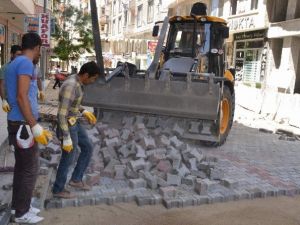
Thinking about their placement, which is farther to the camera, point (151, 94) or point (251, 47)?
point (251, 47)

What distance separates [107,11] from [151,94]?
55.5 metres

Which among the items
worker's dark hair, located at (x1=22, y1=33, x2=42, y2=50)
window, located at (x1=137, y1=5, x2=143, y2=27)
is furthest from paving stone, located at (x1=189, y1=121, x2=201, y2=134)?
window, located at (x1=137, y1=5, x2=143, y2=27)

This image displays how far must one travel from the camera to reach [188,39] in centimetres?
939

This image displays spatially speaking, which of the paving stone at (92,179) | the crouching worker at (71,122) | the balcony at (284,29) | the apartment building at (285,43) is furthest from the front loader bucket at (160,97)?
the apartment building at (285,43)

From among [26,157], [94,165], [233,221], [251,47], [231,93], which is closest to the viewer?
[26,157]

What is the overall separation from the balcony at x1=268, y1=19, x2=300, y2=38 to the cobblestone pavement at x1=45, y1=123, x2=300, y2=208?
9.72 metres

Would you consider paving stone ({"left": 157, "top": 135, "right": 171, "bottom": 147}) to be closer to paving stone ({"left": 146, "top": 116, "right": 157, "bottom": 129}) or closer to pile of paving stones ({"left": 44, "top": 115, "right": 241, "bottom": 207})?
pile of paving stones ({"left": 44, "top": 115, "right": 241, "bottom": 207})

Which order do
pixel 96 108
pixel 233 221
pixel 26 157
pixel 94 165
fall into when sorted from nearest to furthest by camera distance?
pixel 26 157
pixel 233 221
pixel 94 165
pixel 96 108

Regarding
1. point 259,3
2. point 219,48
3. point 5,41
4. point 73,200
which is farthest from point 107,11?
point 73,200

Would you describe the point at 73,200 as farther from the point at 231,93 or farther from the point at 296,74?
the point at 296,74

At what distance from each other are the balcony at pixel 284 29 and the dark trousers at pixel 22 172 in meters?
16.0

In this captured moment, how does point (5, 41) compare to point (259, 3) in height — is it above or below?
below

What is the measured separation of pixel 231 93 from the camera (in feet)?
30.5

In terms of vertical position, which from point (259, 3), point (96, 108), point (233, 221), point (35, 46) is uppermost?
point (259, 3)
